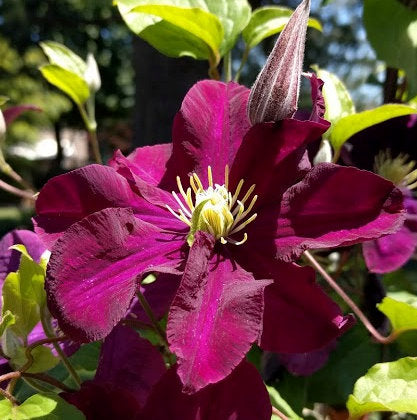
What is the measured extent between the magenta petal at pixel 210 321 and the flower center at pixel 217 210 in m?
0.04

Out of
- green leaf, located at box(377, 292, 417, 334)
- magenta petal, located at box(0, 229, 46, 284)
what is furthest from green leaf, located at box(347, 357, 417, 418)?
→ magenta petal, located at box(0, 229, 46, 284)

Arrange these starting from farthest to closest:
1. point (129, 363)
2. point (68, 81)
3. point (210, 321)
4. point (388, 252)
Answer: point (68, 81) < point (388, 252) < point (129, 363) < point (210, 321)

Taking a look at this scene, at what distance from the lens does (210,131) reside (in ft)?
1.55

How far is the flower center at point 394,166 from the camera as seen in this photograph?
0.64 meters

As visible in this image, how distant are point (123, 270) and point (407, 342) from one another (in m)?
0.29

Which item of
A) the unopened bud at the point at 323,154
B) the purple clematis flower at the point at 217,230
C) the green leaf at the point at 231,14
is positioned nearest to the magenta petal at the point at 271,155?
the purple clematis flower at the point at 217,230

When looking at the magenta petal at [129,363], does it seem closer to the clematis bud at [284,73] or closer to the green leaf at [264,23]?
A: the clematis bud at [284,73]

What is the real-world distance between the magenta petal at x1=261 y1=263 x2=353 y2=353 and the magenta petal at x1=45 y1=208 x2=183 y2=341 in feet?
0.22

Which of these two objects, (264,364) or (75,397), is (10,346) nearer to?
(75,397)

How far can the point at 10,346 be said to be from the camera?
44 centimetres

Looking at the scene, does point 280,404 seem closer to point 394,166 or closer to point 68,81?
point 394,166

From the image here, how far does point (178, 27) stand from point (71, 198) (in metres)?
0.26

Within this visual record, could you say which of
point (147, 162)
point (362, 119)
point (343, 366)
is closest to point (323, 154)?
point (362, 119)

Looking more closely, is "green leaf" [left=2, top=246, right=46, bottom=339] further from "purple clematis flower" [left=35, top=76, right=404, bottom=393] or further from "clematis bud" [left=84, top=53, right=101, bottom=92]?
"clematis bud" [left=84, top=53, right=101, bottom=92]
